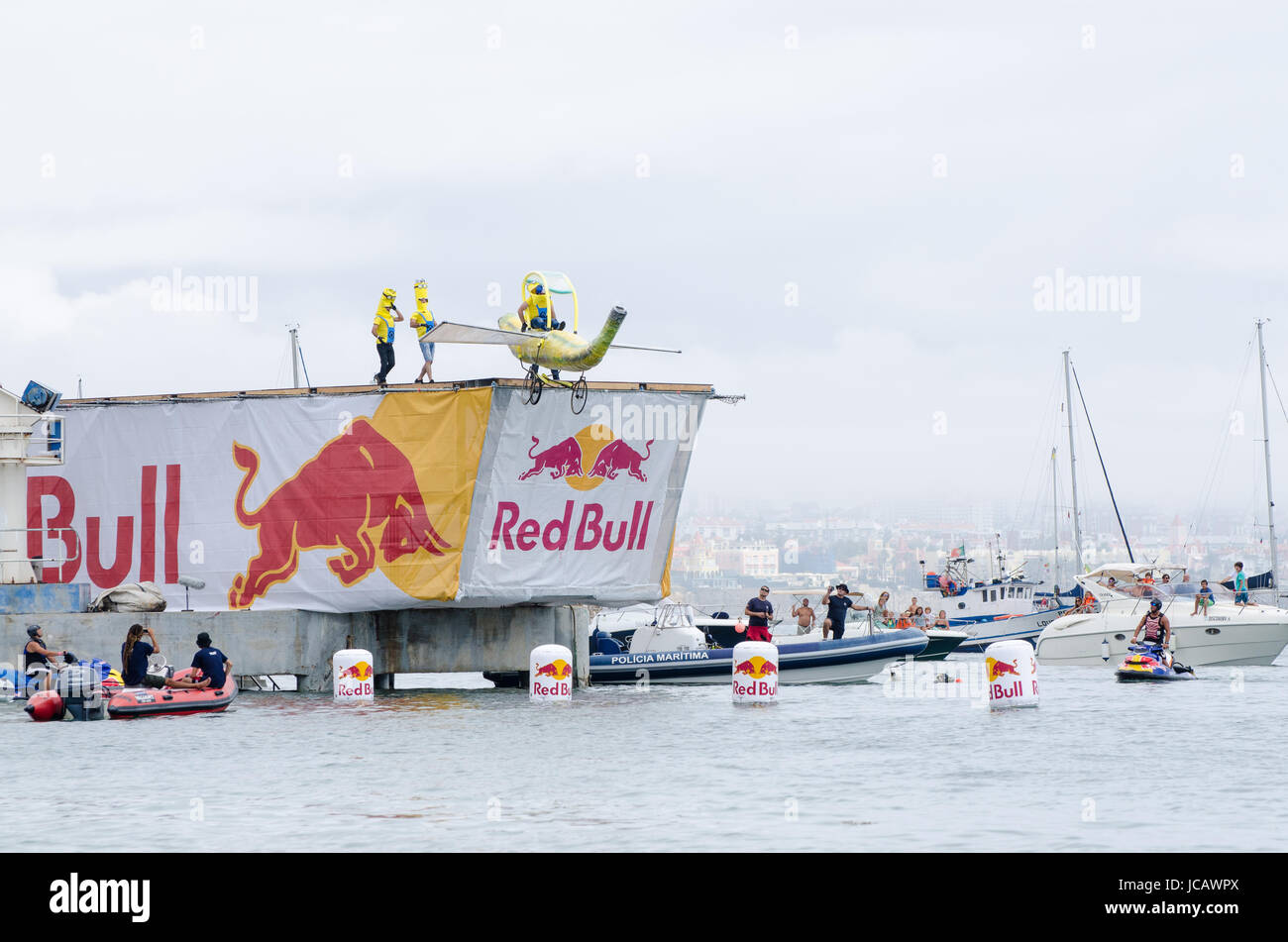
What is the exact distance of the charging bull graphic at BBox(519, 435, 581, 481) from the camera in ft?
120

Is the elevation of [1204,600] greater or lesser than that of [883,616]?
greater

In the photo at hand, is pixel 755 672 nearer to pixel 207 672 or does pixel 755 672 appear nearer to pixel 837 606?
pixel 837 606

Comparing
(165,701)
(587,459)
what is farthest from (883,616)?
(165,701)

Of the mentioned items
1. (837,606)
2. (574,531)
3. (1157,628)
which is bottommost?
(1157,628)

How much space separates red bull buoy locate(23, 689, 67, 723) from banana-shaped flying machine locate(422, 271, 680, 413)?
1033 cm

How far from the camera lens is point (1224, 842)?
16656 millimetres

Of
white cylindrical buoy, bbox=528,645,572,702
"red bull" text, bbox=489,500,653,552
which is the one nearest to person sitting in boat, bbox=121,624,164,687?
white cylindrical buoy, bbox=528,645,572,702

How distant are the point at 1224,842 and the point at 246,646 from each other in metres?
25.3

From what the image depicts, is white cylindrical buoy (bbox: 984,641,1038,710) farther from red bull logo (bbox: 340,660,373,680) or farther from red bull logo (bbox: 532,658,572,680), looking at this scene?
red bull logo (bbox: 340,660,373,680)

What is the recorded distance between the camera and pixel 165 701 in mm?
30797

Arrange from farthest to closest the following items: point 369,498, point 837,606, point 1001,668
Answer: point 837,606, point 369,498, point 1001,668

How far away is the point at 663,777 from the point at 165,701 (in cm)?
1268
